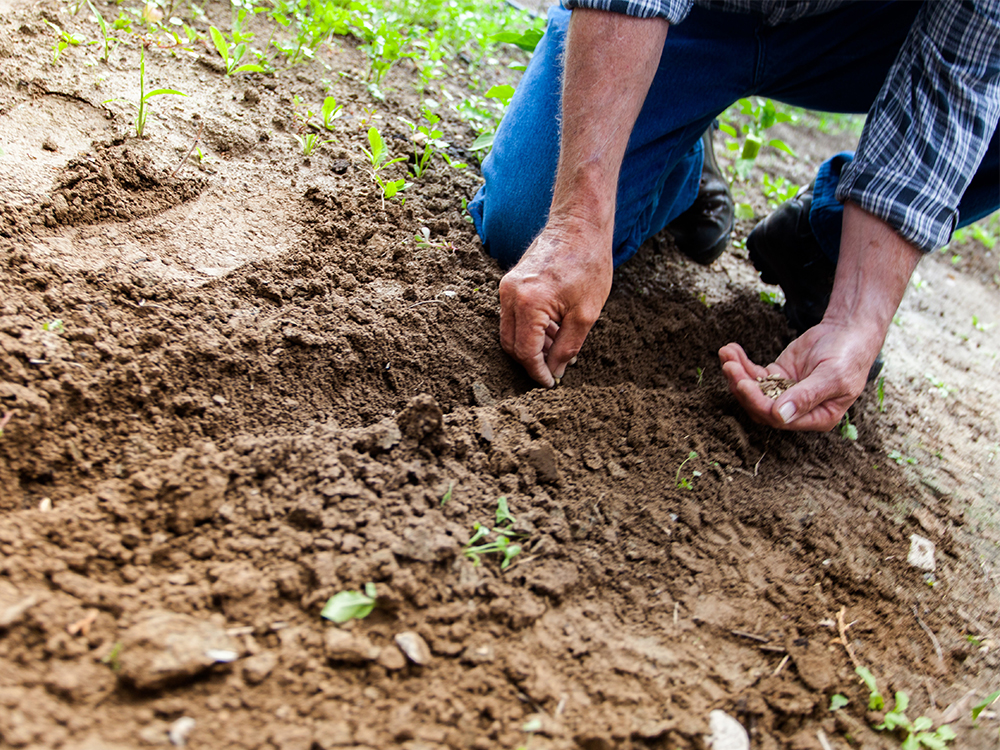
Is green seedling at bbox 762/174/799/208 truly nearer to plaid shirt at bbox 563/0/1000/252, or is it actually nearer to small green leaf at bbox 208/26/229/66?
plaid shirt at bbox 563/0/1000/252

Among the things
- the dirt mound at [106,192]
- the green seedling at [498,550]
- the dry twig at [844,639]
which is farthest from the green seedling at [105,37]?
the dry twig at [844,639]

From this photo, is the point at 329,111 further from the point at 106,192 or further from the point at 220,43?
the point at 106,192

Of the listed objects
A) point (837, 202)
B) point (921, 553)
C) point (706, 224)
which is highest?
point (837, 202)

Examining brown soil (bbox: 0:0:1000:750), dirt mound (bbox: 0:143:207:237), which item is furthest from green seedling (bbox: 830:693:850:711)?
dirt mound (bbox: 0:143:207:237)

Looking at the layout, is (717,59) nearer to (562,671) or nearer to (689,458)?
(689,458)

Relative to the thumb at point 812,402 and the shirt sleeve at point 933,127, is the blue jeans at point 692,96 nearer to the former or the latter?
the shirt sleeve at point 933,127

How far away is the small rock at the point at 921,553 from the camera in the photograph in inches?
64.0

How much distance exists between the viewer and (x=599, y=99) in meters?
1.64

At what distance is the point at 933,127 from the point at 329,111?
6.09ft

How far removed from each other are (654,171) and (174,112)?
1.56m

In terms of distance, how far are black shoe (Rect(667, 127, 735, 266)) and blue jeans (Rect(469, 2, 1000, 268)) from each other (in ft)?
1.11

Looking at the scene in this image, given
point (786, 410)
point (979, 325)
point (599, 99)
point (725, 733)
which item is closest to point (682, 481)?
point (786, 410)

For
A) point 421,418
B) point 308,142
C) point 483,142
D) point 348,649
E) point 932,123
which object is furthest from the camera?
point 483,142

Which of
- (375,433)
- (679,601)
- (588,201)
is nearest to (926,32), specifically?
(588,201)
